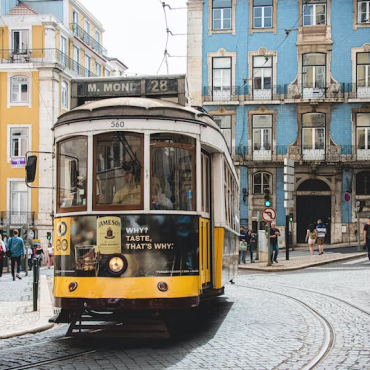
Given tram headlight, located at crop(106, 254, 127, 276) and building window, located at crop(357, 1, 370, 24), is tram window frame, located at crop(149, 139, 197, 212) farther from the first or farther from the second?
building window, located at crop(357, 1, 370, 24)

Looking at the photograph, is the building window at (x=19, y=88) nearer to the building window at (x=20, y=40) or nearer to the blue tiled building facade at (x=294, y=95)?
the building window at (x=20, y=40)

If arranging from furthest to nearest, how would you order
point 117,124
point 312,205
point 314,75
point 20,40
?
point 20,40 < point 314,75 < point 312,205 < point 117,124

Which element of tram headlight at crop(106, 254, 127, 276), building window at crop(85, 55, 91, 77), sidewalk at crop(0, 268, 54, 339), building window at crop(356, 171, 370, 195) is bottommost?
sidewalk at crop(0, 268, 54, 339)

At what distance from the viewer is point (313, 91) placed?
4053 cm

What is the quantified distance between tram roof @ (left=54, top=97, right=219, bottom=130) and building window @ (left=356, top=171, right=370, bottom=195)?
108 feet

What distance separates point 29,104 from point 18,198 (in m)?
5.77

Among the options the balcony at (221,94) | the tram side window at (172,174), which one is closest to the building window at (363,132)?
the balcony at (221,94)

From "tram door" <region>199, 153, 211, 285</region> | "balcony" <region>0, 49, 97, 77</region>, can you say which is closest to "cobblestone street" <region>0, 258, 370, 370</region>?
"tram door" <region>199, 153, 211, 285</region>

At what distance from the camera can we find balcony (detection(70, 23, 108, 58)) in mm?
48781

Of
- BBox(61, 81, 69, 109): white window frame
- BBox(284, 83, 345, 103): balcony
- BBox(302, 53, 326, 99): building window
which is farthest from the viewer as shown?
BBox(61, 81, 69, 109): white window frame

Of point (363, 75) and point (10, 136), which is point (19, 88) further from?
point (363, 75)

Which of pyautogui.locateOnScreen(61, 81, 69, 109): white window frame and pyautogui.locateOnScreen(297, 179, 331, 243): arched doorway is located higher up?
pyautogui.locateOnScreen(61, 81, 69, 109): white window frame

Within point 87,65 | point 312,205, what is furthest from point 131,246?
point 87,65

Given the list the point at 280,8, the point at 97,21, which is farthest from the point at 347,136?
the point at 97,21
